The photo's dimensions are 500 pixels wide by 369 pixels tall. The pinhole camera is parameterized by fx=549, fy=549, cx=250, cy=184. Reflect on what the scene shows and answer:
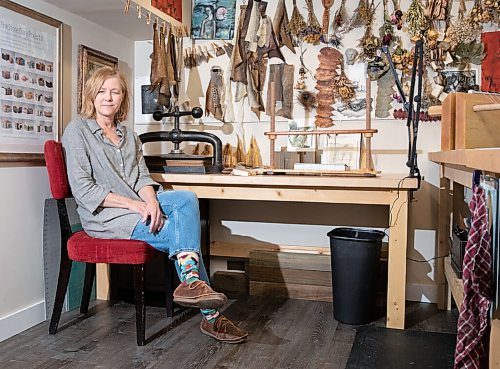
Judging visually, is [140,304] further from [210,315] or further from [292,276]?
[292,276]

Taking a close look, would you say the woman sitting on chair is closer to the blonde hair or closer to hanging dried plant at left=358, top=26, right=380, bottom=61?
the blonde hair

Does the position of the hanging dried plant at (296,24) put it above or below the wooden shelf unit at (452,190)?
above

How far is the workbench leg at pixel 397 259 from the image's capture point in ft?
8.66

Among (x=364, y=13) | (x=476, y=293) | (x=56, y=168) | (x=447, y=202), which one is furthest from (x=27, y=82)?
(x=447, y=202)

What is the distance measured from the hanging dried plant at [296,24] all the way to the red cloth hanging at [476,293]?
2.20m

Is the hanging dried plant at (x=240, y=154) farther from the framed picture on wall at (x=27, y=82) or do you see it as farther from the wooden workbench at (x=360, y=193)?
the framed picture on wall at (x=27, y=82)

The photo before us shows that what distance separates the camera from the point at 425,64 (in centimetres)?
327

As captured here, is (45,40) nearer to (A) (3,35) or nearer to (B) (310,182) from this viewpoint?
(A) (3,35)

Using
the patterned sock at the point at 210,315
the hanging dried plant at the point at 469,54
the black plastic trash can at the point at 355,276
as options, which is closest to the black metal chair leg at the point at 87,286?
the patterned sock at the point at 210,315

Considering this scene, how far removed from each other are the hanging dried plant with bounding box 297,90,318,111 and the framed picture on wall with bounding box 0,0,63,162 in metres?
1.45

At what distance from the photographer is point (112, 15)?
10.2 feet

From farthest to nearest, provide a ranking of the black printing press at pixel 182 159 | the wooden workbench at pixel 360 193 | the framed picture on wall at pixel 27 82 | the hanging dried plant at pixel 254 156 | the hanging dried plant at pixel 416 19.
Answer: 1. the hanging dried plant at pixel 254 156
2. the hanging dried plant at pixel 416 19
3. the black printing press at pixel 182 159
4. the wooden workbench at pixel 360 193
5. the framed picture on wall at pixel 27 82

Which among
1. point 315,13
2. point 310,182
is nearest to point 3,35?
point 310,182

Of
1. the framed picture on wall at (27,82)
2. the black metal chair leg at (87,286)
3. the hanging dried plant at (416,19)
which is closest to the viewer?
the framed picture on wall at (27,82)
